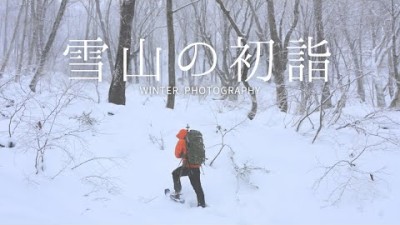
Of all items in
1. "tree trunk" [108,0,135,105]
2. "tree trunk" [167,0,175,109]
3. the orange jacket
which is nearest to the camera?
the orange jacket

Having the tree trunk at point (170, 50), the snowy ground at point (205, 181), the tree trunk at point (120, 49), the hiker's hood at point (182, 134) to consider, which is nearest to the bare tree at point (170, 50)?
the tree trunk at point (170, 50)

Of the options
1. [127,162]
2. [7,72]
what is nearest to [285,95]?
[127,162]

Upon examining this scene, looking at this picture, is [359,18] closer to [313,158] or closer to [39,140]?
[313,158]

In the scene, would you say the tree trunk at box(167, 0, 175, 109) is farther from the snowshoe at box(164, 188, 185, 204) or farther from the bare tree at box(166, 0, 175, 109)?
the snowshoe at box(164, 188, 185, 204)

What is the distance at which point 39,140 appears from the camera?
7.49m

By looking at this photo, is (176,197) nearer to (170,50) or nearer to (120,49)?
(120,49)

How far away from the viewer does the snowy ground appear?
263 inches

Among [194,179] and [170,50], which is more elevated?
[170,50]

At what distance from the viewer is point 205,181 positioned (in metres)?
8.03

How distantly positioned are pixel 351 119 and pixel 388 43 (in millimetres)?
7419

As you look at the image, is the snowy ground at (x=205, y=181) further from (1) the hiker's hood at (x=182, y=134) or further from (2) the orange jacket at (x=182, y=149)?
(1) the hiker's hood at (x=182, y=134)

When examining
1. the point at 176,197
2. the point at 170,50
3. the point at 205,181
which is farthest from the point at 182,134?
the point at 170,50

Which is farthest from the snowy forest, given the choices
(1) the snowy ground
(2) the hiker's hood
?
(2) the hiker's hood

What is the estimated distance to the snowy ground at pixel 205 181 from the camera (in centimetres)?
669
